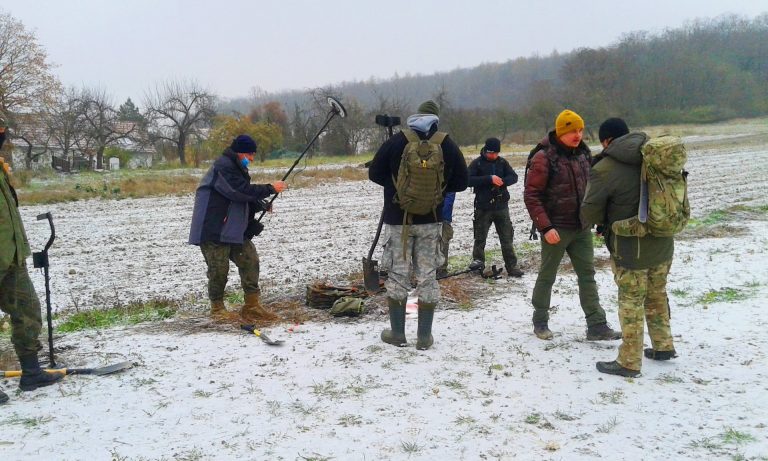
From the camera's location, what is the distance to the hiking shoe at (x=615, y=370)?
4.35 metres

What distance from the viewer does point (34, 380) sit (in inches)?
173

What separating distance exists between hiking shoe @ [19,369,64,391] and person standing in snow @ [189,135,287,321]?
1855 millimetres

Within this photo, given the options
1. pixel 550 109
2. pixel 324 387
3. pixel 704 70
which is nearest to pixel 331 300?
pixel 324 387

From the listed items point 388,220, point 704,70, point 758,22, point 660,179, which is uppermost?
point 758,22

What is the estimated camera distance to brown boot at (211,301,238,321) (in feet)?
20.1

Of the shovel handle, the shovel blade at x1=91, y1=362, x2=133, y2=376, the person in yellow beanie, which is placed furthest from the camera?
the person in yellow beanie

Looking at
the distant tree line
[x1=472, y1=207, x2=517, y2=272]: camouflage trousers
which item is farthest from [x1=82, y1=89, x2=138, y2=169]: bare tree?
[x1=472, y1=207, x2=517, y2=272]: camouflage trousers

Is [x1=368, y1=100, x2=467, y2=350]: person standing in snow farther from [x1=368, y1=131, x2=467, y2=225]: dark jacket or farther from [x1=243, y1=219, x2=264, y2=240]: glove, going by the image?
[x1=243, y1=219, x2=264, y2=240]: glove

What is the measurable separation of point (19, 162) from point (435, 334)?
48.3m

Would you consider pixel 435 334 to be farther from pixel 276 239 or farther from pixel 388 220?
pixel 276 239

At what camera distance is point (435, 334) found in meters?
5.49

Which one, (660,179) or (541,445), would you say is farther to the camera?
(660,179)

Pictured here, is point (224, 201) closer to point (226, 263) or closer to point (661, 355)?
point (226, 263)

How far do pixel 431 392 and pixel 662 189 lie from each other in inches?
88.1
